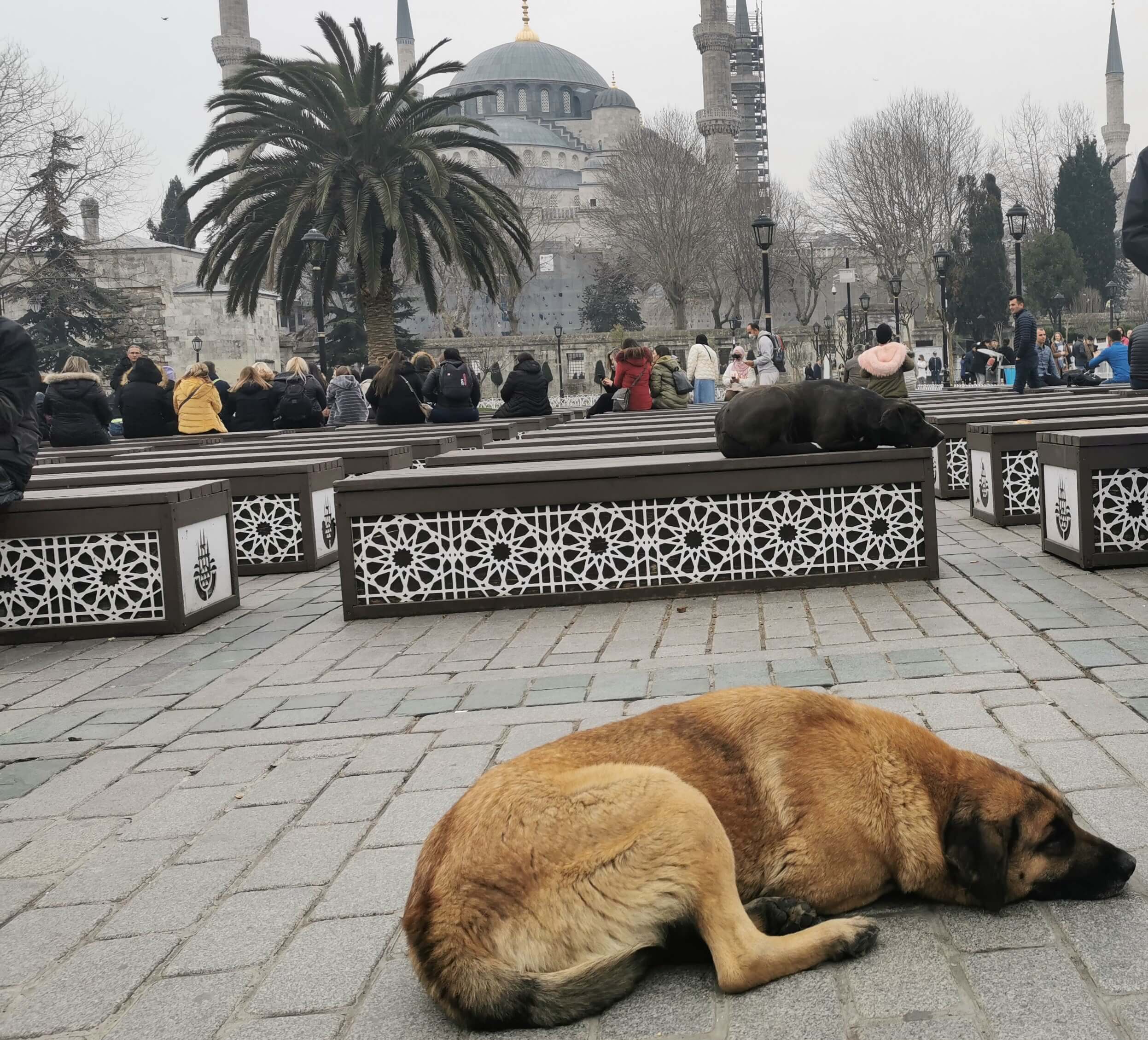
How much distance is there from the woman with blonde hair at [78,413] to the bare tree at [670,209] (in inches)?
2232

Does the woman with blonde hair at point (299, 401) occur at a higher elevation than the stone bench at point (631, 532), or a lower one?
higher

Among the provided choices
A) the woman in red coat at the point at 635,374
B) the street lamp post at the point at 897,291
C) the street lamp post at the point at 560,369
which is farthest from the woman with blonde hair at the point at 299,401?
the street lamp post at the point at 560,369

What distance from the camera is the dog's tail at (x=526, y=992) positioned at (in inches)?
91.3

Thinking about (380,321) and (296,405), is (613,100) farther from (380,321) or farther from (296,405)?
(296,405)

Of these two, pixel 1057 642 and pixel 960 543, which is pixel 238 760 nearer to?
pixel 1057 642

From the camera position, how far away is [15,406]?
24.3 ft

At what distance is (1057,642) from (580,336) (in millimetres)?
67390

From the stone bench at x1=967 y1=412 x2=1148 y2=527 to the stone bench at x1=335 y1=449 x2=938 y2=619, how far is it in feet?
7.81

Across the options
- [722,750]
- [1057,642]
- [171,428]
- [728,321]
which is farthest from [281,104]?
[728,321]

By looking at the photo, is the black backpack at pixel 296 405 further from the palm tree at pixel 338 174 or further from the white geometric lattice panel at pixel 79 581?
the white geometric lattice panel at pixel 79 581

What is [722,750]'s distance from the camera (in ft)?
9.00

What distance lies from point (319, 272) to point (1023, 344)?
13.7 meters

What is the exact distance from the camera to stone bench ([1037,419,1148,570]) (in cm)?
736

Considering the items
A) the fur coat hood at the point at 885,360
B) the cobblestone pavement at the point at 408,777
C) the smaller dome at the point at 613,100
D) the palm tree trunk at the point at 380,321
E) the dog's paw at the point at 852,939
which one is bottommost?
the cobblestone pavement at the point at 408,777
